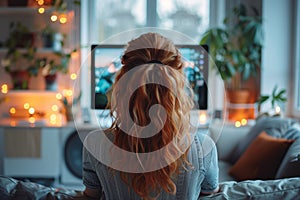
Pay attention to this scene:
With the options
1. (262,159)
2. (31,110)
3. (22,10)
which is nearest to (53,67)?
(31,110)

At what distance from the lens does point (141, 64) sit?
3.72 ft

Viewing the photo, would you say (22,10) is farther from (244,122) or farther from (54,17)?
(244,122)

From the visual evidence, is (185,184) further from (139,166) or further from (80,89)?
(80,89)

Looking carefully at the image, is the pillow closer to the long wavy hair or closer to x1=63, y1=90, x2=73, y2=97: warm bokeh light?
the long wavy hair

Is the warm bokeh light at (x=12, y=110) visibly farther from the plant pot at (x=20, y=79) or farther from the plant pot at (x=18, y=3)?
the plant pot at (x=18, y=3)

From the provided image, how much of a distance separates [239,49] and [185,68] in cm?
144

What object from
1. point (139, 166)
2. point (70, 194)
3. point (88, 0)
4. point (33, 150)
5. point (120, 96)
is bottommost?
point (33, 150)

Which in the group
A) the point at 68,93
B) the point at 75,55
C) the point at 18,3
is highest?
the point at 18,3

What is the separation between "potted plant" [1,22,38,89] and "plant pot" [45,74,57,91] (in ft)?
0.38

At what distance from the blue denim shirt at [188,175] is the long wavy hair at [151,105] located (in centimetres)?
3

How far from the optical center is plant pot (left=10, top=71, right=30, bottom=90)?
11.8 ft

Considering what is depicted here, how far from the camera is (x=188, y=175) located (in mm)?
1174

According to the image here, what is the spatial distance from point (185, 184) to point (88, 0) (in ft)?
9.64

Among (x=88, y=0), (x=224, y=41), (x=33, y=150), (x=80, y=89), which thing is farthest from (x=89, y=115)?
(x=224, y=41)
